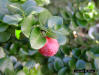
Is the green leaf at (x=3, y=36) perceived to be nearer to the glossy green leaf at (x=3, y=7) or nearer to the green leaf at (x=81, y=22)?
the glossy green leaf at (x=3, y=7)

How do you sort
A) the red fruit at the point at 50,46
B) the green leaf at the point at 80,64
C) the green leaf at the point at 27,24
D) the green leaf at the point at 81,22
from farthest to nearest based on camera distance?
the green leaf at the point at 81,22
the green leaf at the point at 80,64
the red fruit at the point at 50,46
the green leaf at the point at 27,24

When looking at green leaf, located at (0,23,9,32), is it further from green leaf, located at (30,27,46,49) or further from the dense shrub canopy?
green leaf, located at (30,27,46,49)

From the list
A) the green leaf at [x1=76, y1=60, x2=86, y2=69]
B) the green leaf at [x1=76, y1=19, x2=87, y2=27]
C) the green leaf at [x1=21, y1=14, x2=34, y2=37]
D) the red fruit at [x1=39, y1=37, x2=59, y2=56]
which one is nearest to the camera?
the green leaf at [x1=21, y1=14, x2=34, y2=37]

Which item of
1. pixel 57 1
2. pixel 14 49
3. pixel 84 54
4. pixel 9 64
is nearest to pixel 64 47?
pixel 84 54

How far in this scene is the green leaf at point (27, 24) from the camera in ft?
1.87

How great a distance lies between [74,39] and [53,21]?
21.8 inches

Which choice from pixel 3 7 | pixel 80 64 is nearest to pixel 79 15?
pixel 80 64

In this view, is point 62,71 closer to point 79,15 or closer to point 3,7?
point 79,15

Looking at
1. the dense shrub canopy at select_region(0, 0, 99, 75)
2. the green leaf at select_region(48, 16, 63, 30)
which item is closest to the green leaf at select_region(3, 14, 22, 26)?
the dense shrub canopy at select_region(0, 0, 99, 75)

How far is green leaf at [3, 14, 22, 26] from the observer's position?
577mm

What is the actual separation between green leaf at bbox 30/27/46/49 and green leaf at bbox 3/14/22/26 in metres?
0.07

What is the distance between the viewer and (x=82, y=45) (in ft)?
3.64

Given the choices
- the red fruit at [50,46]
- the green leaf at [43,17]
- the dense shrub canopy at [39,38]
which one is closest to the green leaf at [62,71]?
the dense shrub canopy at [39,38]

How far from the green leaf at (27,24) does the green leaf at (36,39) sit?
0.06 feet
